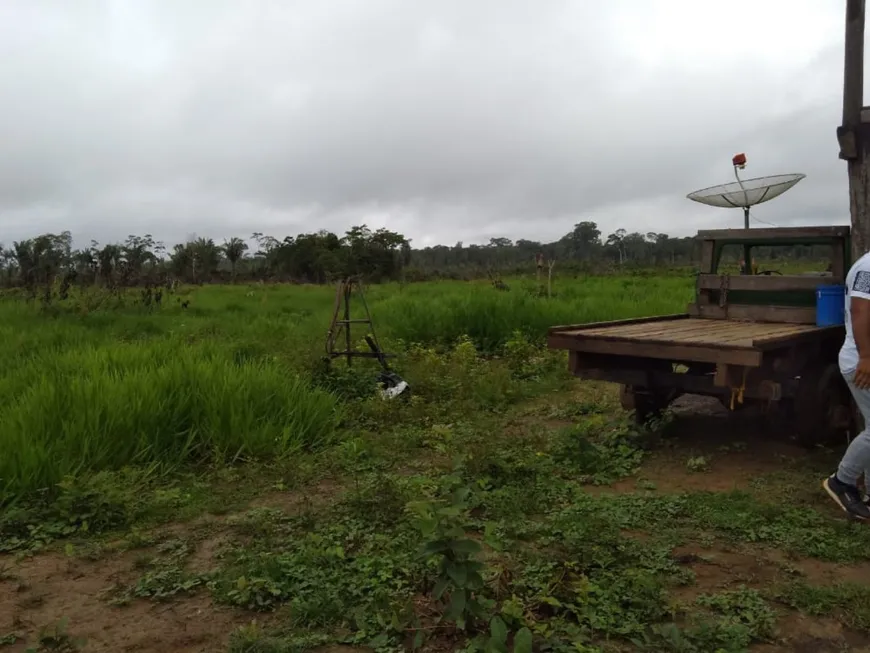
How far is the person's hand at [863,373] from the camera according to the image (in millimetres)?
3561

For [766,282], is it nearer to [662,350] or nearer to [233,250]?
[662,350]

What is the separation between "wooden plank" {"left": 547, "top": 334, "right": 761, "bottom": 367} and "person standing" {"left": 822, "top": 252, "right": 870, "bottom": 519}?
496 millimetres

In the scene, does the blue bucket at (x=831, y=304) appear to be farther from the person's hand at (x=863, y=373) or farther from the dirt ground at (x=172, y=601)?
the person's hand at (x=863, y=373)

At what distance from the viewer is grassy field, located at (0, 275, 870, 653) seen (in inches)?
107

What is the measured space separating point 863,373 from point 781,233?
226 centimetres

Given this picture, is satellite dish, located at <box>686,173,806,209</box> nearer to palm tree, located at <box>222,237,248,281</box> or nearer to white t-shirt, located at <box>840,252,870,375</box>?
white t-shirt, located at <box>840,252,870,375</box>

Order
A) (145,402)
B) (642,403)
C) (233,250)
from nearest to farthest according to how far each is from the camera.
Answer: (145,402), (642,403), (233,250)

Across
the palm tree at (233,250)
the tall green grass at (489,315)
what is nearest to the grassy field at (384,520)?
the tall green grass at (489,315)

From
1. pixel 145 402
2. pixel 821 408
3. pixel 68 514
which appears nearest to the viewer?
pixel 68 514

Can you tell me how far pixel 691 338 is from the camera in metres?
4.62

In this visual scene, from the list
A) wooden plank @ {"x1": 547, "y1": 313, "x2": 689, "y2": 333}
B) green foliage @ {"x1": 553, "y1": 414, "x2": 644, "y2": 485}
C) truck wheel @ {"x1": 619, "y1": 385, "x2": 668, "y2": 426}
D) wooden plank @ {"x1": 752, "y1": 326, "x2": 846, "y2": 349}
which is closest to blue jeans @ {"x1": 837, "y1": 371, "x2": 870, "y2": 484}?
wooden plank @ {"x1": 752, "y1": 326, "x2": 846, "y2": 349}

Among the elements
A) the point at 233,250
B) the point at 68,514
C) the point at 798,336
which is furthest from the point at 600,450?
the point at 233,250

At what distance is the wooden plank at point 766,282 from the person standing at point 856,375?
67.1 inches

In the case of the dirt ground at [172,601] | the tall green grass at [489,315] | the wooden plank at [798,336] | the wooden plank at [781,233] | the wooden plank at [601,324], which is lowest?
the dirt ground at [172,601]
